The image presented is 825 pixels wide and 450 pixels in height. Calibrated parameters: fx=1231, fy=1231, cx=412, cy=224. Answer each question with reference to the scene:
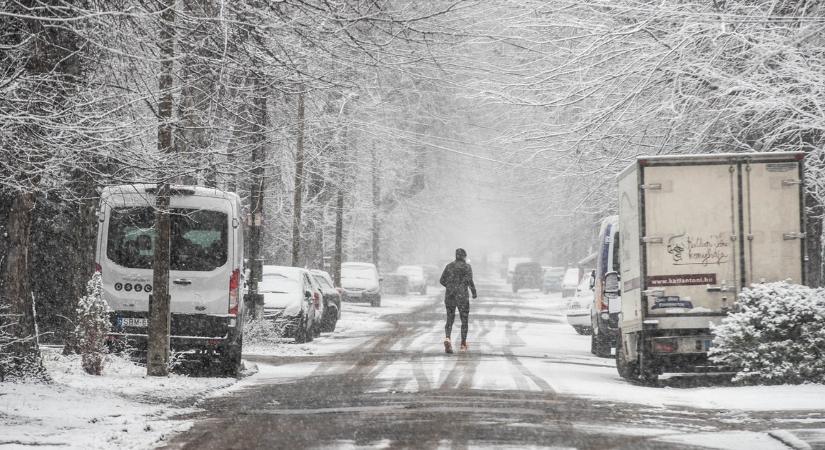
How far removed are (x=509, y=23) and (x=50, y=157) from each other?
11.1 m

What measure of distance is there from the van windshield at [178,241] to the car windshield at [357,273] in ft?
112

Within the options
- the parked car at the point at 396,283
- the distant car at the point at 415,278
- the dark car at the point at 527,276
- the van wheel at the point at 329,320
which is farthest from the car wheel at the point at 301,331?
the dark car at the point at 527,276

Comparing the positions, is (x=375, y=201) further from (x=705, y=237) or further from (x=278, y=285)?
(x=705, y=237)

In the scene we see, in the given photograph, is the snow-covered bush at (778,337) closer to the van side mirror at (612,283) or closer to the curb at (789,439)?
the van side mirror at (612,283)

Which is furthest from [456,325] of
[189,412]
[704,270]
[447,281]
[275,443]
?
[275,443]

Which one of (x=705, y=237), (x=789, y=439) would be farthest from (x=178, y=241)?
(x=789, y=439)

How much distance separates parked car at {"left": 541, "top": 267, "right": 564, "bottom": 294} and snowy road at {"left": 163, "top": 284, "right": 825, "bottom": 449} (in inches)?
2143

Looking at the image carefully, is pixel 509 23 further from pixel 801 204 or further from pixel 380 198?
pixel 380 198

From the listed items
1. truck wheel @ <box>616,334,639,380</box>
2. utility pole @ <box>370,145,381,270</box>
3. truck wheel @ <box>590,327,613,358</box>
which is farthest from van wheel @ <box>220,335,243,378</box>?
utility pole @ <box>370,145,381,270</box>

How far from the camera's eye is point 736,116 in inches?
741

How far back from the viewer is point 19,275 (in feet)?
43.1

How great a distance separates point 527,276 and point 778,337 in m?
72.6

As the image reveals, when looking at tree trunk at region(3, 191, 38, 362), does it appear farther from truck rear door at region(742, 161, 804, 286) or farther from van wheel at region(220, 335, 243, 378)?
truck rear door at region(742, 161, 804, 286)

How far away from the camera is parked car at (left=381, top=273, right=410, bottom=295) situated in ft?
228
